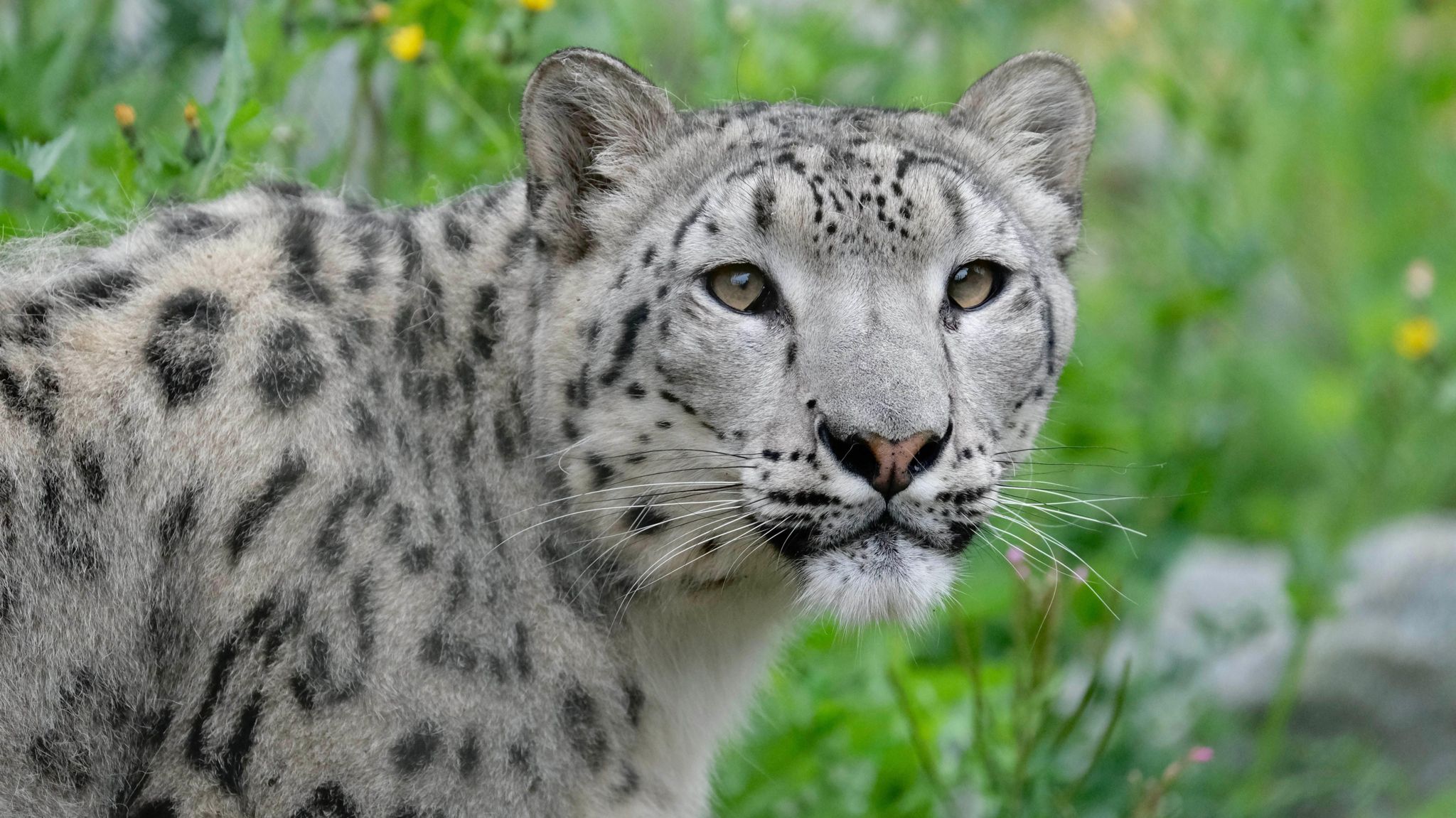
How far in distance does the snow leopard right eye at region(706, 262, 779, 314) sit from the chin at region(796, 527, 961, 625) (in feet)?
2.54

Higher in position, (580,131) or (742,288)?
(580,131)

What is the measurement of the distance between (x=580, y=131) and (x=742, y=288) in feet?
2.84

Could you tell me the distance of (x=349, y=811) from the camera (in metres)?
4.34

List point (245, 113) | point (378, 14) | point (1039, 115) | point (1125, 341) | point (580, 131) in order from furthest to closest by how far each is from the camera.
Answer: point (1125, 341), point (378, 14), point (1039, 115), point (245, 113), point (580, 131)

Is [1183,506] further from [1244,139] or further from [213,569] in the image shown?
[213,569]

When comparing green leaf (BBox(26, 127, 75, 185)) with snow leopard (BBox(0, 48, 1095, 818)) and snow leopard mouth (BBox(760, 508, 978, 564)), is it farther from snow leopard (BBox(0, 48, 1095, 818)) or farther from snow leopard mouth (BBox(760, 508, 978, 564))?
snow leopard mouth (BBox(760, 508, 978, 564))

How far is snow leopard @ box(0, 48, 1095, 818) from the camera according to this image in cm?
441

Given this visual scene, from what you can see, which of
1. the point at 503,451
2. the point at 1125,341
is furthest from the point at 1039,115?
the point at 1125,341

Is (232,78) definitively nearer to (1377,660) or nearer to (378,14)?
(378,14)

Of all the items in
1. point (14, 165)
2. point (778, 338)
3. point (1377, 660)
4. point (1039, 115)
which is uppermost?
point (1039, 115)

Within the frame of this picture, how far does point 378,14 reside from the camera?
6.41 m

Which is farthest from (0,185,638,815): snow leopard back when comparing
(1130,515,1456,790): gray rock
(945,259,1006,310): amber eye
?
(1130,515,1456,790): gray rock

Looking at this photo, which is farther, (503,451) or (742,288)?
(503,451)

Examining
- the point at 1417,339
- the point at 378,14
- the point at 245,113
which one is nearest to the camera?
the point at 245,113
